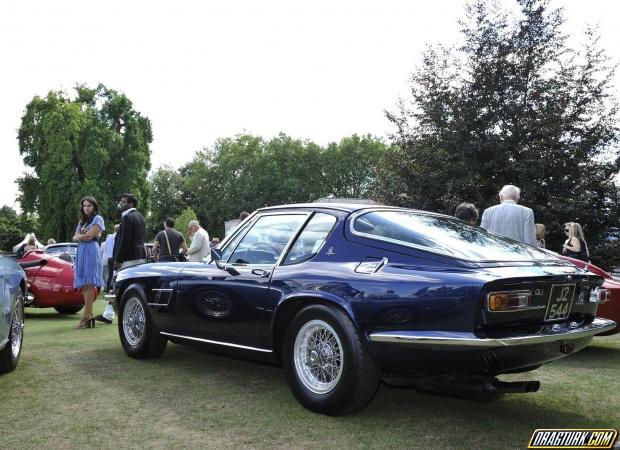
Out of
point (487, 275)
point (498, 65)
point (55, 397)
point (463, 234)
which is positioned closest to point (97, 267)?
point (55, 397)

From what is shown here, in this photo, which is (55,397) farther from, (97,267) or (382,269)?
(97,267)

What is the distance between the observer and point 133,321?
624cm

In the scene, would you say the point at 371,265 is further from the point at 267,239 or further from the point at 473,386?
the point at 267,239

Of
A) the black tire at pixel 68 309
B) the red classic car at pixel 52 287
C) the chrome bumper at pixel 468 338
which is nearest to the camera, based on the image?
the chrome bumper at pixel 468 338

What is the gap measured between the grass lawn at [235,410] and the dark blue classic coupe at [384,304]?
0.91 feet

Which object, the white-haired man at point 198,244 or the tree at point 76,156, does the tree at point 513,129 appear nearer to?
the white-haired man at point 198,244

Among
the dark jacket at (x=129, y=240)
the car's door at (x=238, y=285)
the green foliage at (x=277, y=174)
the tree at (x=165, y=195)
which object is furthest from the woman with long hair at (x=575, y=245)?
the tree at (x=165, y=195)

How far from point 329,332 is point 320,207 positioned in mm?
1040

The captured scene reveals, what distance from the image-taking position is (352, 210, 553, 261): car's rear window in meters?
4.02

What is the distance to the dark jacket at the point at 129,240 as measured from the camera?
8.84 meters

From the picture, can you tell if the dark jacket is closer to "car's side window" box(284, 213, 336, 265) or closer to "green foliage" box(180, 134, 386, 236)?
"car's side window" box(284, 213, 336, 265)

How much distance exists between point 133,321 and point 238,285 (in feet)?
6.15

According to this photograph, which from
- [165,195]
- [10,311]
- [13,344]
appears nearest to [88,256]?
[13,344]

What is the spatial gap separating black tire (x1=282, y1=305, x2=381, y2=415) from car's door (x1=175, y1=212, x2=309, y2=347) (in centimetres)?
40
